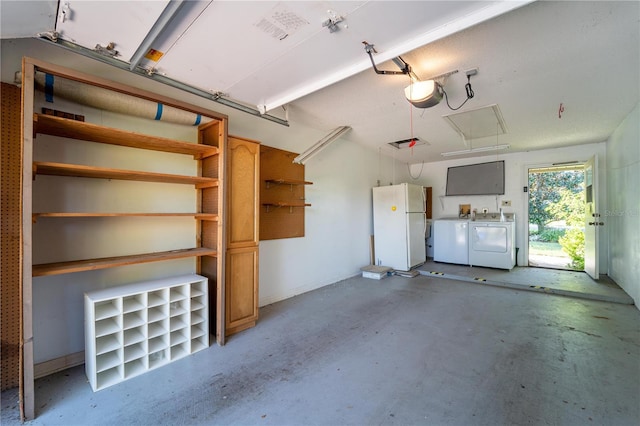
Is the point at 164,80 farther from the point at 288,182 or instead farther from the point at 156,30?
the point at 288,182

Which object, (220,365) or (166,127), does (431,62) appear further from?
(220,365)

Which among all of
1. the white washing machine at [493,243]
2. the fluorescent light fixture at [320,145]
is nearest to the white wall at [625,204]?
Answer: the white washing machine at [493,243]

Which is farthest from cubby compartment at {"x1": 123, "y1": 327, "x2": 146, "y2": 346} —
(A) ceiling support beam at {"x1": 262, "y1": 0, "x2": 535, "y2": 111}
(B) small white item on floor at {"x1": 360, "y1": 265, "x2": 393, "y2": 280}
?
(B) small white item on floor at {"x1": 360, "y1": 265, "x2": 393, "y2": 280}

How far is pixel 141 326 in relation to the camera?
7.22 feet

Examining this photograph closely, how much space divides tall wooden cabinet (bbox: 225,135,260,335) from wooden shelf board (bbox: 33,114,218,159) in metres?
0.31

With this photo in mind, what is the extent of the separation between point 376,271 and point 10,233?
14.9ft

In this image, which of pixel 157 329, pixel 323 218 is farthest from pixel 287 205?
pixel 157 329

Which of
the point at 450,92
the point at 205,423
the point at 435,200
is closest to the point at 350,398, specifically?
the point at 205,423

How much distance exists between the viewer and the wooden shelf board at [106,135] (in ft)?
6.01

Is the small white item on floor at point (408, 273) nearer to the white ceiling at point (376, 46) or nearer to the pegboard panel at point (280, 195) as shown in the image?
the pegboard panel at point (280, 195)

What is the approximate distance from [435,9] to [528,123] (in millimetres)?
3421

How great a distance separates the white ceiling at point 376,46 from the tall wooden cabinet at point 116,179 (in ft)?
0.89

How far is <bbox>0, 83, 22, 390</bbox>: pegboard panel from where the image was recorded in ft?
6.15

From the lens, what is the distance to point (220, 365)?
2.21 metres
